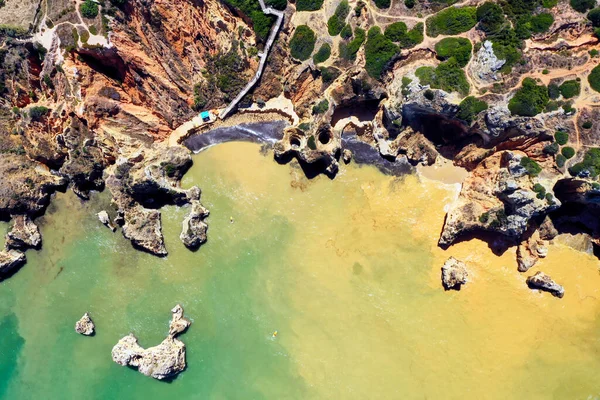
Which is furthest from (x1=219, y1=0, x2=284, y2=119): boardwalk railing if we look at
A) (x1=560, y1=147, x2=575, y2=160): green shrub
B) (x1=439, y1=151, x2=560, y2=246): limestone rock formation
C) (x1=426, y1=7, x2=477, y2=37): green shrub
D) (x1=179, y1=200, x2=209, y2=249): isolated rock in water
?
(x1=560, y1=147, x2=575, y2=160): green shrub

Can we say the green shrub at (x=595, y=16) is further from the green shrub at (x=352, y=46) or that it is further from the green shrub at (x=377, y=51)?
the green shrub at (x=352, y=46)

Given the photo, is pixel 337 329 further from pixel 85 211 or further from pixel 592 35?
pixel 592 35

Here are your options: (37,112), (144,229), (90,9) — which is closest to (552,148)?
(144,229)

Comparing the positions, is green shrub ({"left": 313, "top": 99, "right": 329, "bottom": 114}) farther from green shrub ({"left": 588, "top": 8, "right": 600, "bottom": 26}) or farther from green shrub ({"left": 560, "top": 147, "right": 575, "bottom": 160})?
green shrub ({"left": 588, "top": 8, "right": 600, "bottom": 26})

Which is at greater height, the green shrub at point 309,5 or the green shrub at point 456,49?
the green shrub at point 309,5

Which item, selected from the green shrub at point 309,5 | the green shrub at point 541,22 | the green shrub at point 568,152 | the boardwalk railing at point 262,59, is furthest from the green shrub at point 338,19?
the green shrub at point 568,152

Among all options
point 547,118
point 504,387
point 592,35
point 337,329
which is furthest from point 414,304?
point 592,35

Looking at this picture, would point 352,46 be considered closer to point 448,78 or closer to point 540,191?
point 448,78
